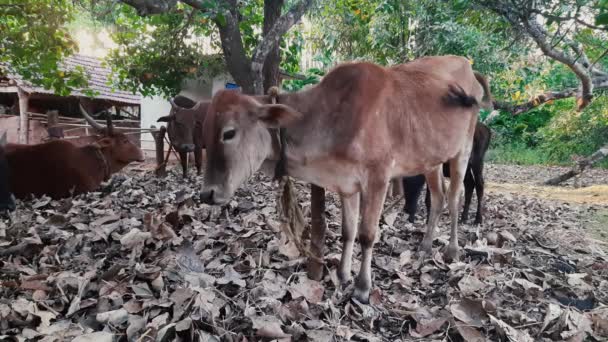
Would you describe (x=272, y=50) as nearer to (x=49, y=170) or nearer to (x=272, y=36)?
(x=272, y=36)

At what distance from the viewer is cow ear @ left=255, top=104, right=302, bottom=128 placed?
2.71 metres

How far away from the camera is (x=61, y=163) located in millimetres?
5434

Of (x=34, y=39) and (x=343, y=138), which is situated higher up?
(x=34, y=39)

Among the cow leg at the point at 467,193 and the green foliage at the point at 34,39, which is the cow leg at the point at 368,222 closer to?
the cow leg at the point at 467,193

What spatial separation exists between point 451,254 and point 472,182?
2202 mm

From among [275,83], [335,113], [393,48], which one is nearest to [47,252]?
[335,113]

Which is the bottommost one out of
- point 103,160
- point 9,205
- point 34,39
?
point 9,205

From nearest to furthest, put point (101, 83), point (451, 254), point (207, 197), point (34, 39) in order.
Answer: point (207, 197) → point (451, 254) → point (34, 39) → point (101, 83)

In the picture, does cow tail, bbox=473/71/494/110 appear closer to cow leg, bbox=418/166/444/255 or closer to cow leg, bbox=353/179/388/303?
cow leg, bbox=418/166/444/255

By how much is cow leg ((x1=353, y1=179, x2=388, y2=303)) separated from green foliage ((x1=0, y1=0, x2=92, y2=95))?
364 centimetres

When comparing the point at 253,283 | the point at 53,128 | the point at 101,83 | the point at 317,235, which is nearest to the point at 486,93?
the point at 317,235

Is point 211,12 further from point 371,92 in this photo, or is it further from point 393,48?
point 393,48

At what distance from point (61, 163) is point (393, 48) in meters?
6.64

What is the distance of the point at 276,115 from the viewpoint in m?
2.76
